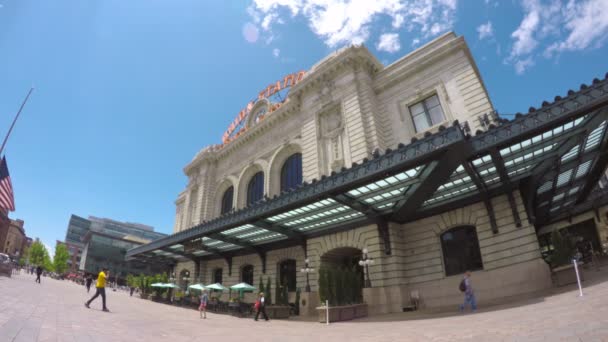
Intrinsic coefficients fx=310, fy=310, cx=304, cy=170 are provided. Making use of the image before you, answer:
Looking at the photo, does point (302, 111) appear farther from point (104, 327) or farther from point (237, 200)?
point (104, 327)

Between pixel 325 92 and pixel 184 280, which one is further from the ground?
pixel 325 92

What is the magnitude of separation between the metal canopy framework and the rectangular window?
23.7 feet

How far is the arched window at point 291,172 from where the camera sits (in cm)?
3197

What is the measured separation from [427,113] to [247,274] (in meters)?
22.8

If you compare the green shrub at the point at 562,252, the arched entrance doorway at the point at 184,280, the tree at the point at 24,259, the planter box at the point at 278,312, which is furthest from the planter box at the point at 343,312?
the tree at the point at 24,259

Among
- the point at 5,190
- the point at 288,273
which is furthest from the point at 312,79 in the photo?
the point at 5,190

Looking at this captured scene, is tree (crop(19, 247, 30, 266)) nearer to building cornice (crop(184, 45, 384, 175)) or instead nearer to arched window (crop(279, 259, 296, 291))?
building cornice (crop(184, 45, 384, 175))

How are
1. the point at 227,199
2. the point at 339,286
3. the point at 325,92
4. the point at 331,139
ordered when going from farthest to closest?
the point at 227,199 < the point at 325,92 < the point at 331,139 < the point at 339,286

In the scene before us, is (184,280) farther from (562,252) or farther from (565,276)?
(562,252)

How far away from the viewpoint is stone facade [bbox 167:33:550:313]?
17125 millimetres

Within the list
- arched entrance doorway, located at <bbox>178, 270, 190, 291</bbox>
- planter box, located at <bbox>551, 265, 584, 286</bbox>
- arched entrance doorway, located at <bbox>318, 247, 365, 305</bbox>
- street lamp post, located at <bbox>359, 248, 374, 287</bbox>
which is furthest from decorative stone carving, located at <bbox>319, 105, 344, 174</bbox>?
arched entrance doorway, located at <bbox>178, 270, 190, 291</bbox>

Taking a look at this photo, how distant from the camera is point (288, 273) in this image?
27.6m

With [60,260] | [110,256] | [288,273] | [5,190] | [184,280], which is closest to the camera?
[5,190]

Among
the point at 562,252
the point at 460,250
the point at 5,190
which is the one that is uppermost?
the point at 5,190
